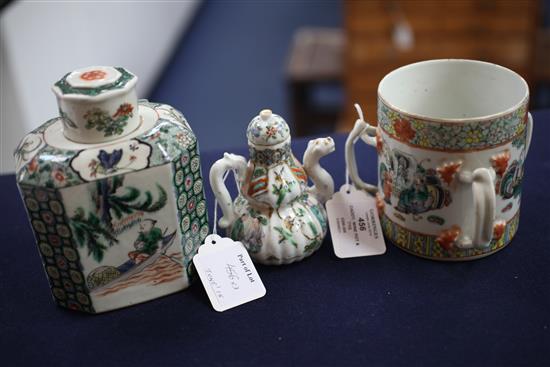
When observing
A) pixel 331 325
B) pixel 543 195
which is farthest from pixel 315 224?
pixel 543 195

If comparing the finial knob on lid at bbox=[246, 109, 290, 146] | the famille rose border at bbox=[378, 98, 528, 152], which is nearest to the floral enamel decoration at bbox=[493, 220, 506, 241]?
the famille rose border at bbox=[378, 98, 528, 152]

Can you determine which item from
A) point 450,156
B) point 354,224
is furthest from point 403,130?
point 354,224

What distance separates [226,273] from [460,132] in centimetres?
30

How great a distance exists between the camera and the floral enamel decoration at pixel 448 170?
73 centimetres

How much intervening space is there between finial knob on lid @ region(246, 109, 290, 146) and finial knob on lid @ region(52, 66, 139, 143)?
0.43 feet

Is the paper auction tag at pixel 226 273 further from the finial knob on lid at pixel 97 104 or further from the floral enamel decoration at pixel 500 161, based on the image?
the floral enamel decoration at pixel 500 161

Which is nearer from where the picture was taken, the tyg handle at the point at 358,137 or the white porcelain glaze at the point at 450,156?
the white porcelain glaze at the point at 450,156

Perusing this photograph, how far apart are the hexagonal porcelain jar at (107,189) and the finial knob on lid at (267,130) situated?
0.23 ft

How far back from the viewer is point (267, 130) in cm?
74

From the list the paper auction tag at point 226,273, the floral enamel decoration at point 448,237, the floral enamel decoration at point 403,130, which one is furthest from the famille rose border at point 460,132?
the paper auction tag at point 226,273

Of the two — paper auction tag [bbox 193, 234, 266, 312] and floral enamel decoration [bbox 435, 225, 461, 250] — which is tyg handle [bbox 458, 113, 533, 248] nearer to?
floral enamel decoration [bbox 435, 225, 461, 250]

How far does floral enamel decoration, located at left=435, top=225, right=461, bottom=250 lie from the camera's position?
2.56 feet

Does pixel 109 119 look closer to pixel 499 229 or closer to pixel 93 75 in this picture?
pixel 93 75

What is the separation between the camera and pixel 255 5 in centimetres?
315
